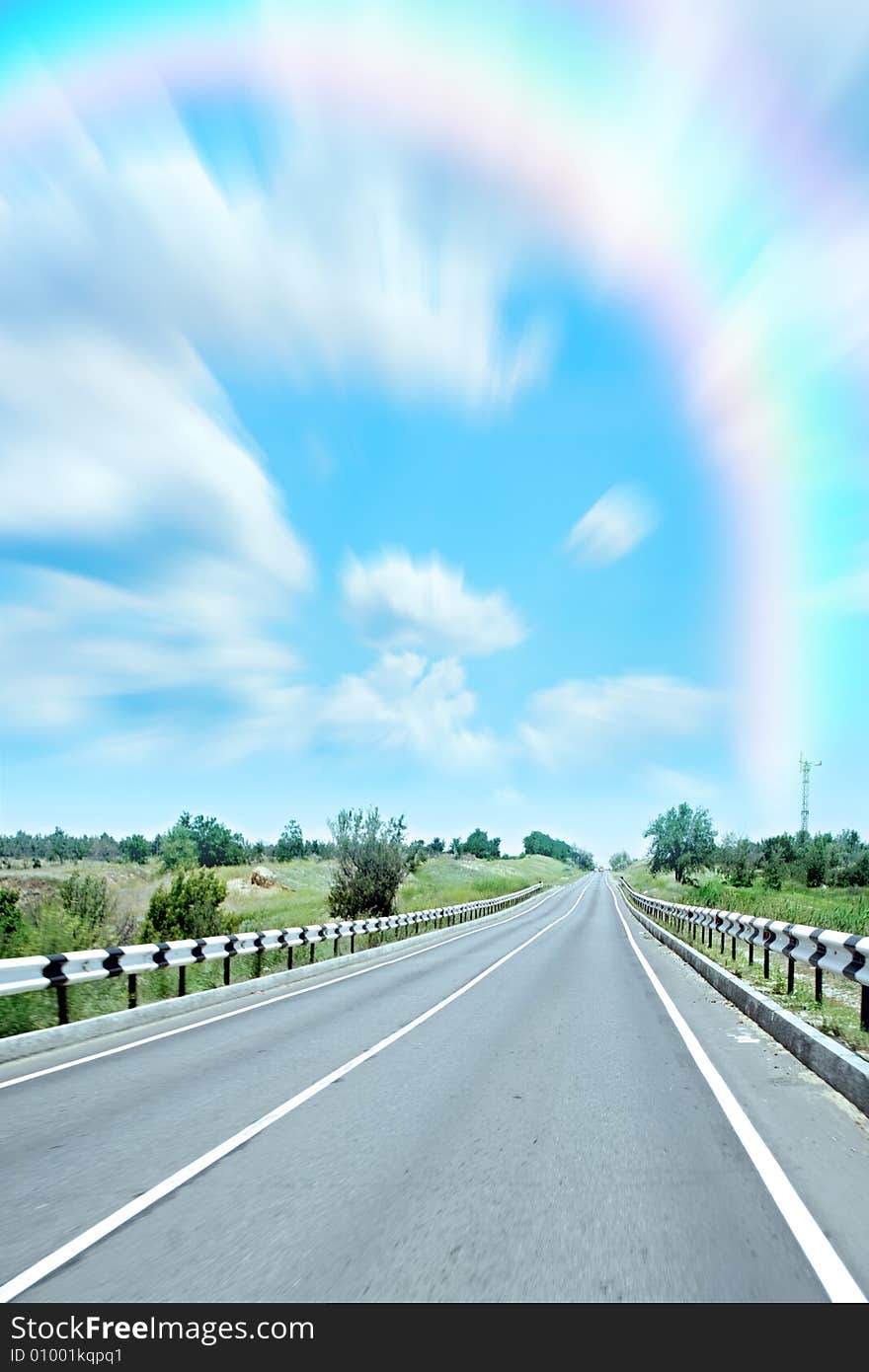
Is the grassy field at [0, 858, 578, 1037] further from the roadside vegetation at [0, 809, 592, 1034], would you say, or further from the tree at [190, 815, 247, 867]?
the tree at [190, 815, 247, 867]

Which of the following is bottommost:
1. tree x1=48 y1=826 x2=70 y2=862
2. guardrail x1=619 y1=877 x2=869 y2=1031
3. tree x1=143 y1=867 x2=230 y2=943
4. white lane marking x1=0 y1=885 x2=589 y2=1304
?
tree x1=48 y1=826 x2=70 y2=862

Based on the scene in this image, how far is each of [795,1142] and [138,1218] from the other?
4363mm

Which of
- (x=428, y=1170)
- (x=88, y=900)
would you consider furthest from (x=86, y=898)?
(x=428, y=1170)

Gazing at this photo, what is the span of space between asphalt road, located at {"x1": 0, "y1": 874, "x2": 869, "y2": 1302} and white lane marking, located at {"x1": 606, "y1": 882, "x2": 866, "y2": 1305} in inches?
1.1

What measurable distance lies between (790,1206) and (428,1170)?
2.15 m

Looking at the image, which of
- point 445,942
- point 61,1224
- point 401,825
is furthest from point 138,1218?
point 401,825

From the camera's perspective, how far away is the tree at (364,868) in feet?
124

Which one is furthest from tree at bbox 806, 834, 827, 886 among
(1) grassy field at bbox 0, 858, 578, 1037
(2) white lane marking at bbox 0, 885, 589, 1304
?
(2) white lane marking at bbox 0, 885, 589, 1304

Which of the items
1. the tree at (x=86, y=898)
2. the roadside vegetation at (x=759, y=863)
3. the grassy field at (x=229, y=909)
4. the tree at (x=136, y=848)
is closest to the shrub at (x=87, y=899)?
the tree at (x=86, y=898)

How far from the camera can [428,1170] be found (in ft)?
18.8

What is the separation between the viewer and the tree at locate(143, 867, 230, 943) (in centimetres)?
2997

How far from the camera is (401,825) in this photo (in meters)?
39.1

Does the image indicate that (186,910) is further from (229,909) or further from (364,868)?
(229,909)
